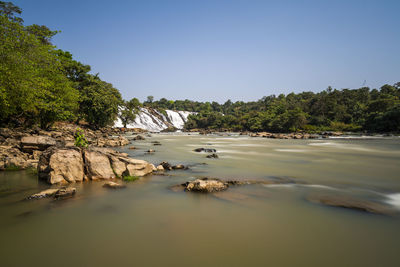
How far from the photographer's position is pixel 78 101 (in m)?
34.0

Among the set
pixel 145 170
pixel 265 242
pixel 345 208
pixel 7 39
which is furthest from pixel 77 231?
pixel 7 39

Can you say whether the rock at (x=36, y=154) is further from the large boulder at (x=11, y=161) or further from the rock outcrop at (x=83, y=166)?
the rock outcrop at (x=83, y=166)

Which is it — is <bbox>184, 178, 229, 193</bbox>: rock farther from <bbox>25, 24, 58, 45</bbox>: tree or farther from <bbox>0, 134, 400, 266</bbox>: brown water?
<bbox>25, 24, 58, 45</bbox>: tree

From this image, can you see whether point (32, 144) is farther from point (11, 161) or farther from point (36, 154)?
point (11, 161)

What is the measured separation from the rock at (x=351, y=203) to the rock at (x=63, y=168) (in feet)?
22.9

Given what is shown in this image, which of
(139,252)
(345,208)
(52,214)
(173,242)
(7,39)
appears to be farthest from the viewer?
(7,39)

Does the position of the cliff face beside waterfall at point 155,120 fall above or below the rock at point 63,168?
above

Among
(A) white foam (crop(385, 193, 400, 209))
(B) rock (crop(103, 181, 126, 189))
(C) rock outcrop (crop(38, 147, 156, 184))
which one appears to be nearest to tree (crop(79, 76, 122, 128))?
(C) rock outcrop (crop(38, 147, 156, 184))

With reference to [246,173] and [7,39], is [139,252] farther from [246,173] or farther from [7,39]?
[7,39]

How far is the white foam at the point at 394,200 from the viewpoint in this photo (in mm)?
5044

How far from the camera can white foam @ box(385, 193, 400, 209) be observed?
16.5ft

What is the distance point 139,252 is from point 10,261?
1.72m

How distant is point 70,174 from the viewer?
6.55 meters

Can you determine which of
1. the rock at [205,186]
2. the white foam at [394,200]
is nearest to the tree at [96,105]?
the rock at [205,186]
